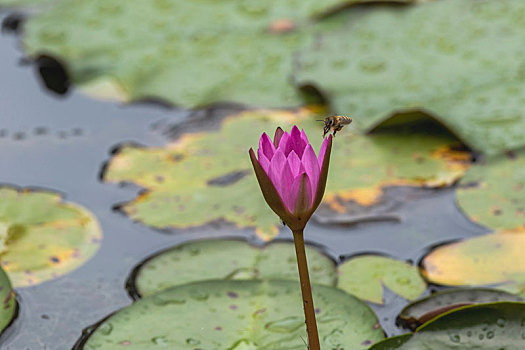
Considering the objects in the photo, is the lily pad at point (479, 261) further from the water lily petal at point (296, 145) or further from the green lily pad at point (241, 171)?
the water lily petal at point (296, 145)

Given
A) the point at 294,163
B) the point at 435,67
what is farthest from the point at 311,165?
the point at 435,67

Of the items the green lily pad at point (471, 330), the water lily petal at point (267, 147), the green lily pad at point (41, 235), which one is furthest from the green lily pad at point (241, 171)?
the water lily petal at point (267, 147)

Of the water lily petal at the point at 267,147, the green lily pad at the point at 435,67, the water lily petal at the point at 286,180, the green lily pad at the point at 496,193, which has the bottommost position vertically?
the water lily petal at the point at 286,180

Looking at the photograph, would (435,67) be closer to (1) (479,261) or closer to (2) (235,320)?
(1) (479,261)

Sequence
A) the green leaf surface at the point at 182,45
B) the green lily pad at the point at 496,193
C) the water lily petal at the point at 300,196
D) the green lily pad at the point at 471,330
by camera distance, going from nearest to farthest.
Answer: the water lily petal at the point at 300,196, the green lily pad at the point at 471,330, the green lily pad at the point at 496,193, the green leaf surface at the point at 182,45

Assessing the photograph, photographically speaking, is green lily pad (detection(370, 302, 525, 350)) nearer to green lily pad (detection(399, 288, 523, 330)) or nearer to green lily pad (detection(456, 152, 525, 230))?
green lily pad (detection(399, 288, 523, 330))

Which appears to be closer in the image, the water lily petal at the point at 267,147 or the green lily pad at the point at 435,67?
the water lily petal at the point at 267,147

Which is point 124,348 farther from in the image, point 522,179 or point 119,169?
point 522,179
